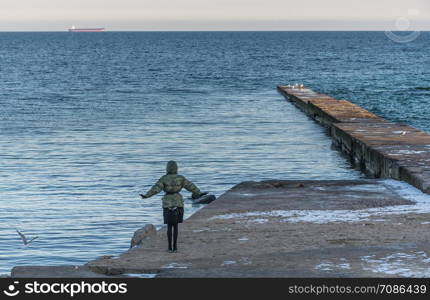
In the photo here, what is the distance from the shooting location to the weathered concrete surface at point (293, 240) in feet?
35.2

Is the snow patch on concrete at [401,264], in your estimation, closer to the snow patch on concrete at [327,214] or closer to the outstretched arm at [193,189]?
the outstretched arm at [193,189]

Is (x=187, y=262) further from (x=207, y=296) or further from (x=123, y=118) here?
(x=123, y=118)

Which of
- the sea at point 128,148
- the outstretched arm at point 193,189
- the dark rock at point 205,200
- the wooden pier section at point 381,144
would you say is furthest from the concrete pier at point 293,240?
the dark rock at point 205,200

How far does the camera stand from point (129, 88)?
65.9m

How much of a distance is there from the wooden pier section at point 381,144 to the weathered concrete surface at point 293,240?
171cm

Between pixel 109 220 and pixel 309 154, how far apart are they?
39.7 ft

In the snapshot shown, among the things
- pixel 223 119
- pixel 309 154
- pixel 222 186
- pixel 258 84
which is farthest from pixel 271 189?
pixel 258 84

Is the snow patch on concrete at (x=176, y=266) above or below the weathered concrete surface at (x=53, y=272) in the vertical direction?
above

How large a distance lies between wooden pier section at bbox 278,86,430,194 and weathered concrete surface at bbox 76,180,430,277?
1.71m

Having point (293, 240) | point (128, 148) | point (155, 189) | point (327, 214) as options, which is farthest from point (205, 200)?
point (128, 148)

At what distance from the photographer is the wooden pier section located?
18156 mm

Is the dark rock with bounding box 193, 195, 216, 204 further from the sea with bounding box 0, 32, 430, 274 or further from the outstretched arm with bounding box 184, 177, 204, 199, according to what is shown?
the outstretched arm with bounding box 184, 177, 204, 199

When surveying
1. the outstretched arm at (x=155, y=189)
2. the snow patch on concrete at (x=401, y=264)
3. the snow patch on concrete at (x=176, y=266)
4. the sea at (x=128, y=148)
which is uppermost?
the outstretched arm at (x=155, y=189)

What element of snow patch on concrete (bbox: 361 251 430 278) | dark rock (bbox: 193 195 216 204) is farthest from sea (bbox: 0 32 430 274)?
snow patch on concrete (bbox: 361 251 430 278)
